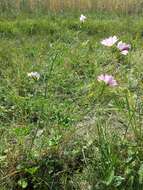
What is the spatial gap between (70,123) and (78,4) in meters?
5.97

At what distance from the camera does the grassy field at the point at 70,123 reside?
2.54 metres

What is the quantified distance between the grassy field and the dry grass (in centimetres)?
315

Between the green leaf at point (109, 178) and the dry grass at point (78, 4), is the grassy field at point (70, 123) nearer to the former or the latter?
the green leaf at point (109, 178)

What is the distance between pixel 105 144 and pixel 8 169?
1.84 feet

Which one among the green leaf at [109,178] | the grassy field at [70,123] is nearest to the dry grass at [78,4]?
the grassy field at [70,123]

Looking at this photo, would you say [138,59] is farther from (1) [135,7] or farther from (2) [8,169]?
(1) [135,7]

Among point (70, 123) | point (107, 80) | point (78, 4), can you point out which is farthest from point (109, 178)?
point (78, 4)

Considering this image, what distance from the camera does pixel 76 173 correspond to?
2684 mm

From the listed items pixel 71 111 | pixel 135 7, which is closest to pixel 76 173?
pixel 71 111

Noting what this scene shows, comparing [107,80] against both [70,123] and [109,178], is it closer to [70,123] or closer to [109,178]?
[109,178]

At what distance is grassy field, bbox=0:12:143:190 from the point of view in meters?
2.54

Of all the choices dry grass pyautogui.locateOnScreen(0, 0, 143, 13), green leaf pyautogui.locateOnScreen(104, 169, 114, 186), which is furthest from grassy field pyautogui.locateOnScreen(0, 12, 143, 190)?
dry grass pyautogui.locateOnScreen(0, 0, 143, 13)

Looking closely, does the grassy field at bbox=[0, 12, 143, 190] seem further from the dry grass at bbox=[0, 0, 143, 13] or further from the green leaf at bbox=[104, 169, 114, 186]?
the dry grass at bbox=[0, 0, 143, 13]

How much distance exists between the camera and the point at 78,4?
878 centimetres
